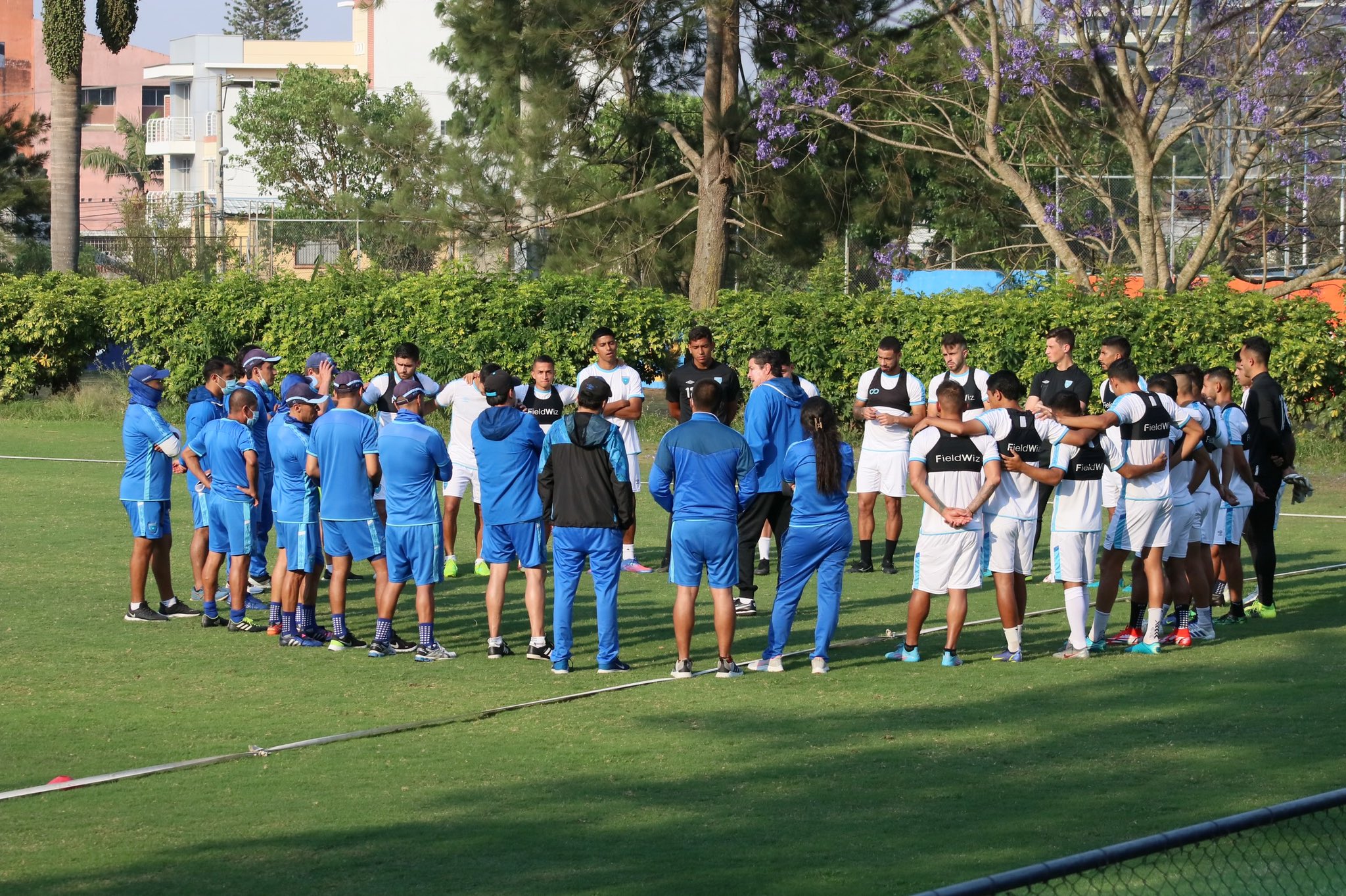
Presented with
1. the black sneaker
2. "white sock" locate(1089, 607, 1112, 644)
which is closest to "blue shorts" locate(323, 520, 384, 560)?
the black sneaker

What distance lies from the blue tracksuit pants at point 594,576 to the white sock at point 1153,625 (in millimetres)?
3685

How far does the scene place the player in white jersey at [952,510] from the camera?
31.2ft

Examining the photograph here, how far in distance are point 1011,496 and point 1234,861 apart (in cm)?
392

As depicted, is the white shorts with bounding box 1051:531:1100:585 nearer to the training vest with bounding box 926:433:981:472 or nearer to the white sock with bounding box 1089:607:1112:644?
the white sock with bounding box 1089:607:1112:644

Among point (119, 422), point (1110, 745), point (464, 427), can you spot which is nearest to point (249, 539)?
point (464, 427)

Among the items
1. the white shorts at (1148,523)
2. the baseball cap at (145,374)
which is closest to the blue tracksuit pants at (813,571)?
the white shorts at (1148,523)

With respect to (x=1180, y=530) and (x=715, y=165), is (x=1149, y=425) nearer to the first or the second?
(x=1180, y=530)

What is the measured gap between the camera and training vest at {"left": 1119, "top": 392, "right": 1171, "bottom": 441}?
1002 centimetres

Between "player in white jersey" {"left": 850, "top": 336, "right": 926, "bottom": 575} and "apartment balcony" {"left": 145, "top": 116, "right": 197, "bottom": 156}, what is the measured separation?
71694mm

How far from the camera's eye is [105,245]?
55344mm

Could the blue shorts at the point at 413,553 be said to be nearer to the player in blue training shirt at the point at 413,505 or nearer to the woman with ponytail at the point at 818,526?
the player in blue training shirt at the point at 413,505

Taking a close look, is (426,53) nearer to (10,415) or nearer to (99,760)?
(10,415)

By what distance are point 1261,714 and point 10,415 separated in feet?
82.2

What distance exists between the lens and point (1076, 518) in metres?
9.85
